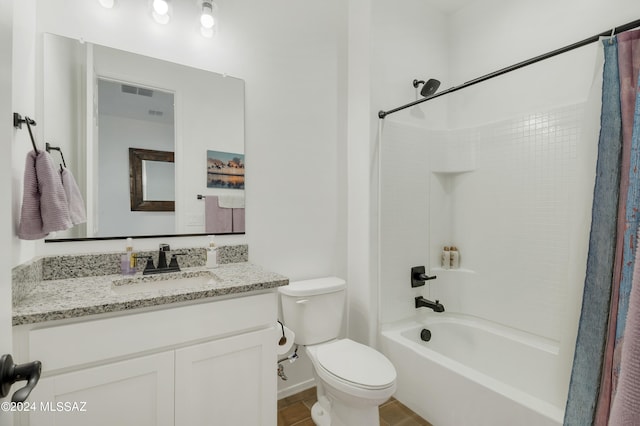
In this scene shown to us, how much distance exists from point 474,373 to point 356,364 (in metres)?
0.60

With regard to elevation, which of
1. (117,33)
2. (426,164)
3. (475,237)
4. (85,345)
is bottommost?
(85,345)

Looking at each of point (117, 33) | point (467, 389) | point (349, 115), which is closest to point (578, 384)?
point (467, 389)

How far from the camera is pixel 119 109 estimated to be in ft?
4.91

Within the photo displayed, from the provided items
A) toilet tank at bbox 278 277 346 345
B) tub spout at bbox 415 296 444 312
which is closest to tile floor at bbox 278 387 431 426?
toilet tank at bbox 278 277 346 345

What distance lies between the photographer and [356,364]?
1.52 metres

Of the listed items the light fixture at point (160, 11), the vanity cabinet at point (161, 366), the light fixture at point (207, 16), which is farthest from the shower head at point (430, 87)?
the vanity cabinet at point (161, 366)

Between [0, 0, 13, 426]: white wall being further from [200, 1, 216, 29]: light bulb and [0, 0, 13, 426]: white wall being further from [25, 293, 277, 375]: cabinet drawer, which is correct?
[200, 1, 216, 29]: light bulb

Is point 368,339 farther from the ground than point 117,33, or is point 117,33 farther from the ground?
point 117,33

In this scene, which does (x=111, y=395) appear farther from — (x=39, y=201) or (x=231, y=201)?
(x=231, y=201)

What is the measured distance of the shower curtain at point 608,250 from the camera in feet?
3.06

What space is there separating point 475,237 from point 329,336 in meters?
1.33

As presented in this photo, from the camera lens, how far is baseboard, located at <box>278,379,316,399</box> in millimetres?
1931

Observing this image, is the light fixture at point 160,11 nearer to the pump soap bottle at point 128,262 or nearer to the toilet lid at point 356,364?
the pump soap bottle at point 128,262

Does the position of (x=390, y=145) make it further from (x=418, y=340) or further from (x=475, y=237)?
(x=418, y=340)
